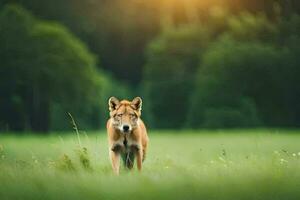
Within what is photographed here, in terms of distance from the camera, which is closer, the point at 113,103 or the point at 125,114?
the point at 125,114

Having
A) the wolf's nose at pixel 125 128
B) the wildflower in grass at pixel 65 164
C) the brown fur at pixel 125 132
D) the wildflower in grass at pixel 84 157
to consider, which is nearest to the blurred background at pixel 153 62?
the brown fur at pixel 125 132

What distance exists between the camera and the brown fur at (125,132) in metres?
14.7

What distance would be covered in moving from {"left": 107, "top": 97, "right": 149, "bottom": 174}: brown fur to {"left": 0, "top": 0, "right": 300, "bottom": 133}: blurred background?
28293 mm

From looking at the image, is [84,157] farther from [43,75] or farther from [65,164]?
[43,75]

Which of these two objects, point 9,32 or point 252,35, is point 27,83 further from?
point 252,35

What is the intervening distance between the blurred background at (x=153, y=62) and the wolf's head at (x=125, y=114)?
2841 cm

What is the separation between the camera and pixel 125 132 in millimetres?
14688

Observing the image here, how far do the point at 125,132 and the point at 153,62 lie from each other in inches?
1787

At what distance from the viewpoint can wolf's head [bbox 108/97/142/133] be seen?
14.6m

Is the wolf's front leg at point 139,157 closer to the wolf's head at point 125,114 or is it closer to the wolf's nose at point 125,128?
the wolf's head at point 125,114

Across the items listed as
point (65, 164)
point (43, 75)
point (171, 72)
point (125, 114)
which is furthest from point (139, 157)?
point (171, 72)

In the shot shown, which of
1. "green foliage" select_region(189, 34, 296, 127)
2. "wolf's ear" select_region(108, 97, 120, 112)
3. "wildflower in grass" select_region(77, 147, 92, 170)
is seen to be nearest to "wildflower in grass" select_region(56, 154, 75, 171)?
"wildflower in grass" select_region(77, 147, 92, 170)

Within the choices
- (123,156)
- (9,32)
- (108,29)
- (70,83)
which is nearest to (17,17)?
(9,32)

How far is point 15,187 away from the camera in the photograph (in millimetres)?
11648
